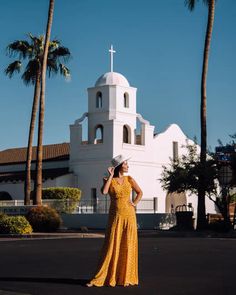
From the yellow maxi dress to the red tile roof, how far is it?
43.0 m

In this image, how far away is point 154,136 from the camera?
50656 mm

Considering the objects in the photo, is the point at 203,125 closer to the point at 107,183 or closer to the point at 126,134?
the point at 126,134

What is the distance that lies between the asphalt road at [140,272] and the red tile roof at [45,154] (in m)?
36.7

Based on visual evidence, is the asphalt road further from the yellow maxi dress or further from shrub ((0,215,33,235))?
shrub ((0,215,33,235))

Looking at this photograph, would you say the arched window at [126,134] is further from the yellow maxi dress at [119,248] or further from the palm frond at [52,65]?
the yellow maxi dress at [119,248]

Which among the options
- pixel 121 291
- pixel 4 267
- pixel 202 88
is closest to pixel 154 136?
pixel 202 88

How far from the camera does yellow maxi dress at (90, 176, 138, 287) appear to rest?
10.1 metres

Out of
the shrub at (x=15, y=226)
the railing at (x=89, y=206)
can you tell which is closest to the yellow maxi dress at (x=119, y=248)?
the shrub at (x=15, y=226)

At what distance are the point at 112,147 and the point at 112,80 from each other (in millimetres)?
5061

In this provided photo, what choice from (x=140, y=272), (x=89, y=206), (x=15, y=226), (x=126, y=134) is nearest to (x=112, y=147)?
(x=126, y=134)

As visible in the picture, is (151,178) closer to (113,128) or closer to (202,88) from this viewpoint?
(113,128)

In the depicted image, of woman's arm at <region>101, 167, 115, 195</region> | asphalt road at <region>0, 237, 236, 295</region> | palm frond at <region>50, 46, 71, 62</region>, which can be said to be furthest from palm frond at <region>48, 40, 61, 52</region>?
woman's arm at <region>101, 167, 115, 195</region>

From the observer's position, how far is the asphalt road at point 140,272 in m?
9.97

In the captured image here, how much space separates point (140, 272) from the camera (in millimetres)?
12414
